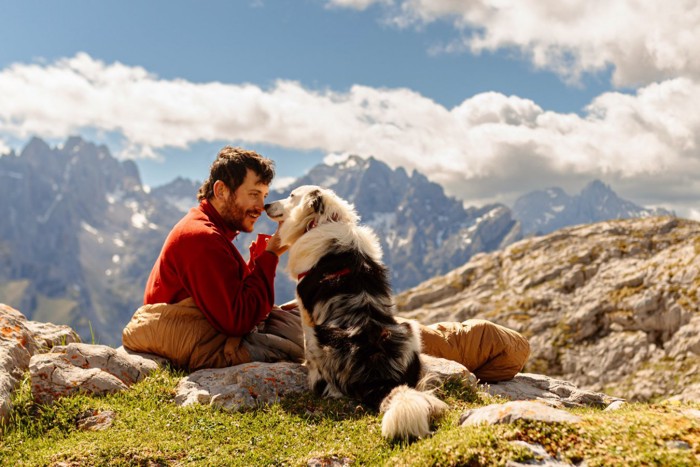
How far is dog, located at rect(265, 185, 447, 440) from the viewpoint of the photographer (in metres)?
7.98

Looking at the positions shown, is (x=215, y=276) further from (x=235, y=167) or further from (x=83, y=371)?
(x=83, y=371)

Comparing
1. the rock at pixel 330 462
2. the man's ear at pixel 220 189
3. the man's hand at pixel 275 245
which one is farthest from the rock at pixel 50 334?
the rock at pixel 330 462

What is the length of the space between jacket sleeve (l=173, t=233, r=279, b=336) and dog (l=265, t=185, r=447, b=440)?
668mm

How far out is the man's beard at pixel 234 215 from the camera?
10250mm

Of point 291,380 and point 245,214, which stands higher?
point 245,214

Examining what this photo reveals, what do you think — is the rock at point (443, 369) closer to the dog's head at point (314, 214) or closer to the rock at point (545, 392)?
the rock at point (545, 392)

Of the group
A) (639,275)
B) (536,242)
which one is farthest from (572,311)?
(536,242)

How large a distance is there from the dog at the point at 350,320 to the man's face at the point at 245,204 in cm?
101

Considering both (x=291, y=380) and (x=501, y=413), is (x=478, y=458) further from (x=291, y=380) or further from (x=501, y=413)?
(x=291, y=380)

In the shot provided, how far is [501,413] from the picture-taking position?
19.6ft

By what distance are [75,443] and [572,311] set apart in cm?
8606

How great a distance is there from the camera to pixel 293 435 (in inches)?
297

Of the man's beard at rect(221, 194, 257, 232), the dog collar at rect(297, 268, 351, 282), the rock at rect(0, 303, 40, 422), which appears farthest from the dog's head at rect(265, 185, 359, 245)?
the rock at rect(0, 303, 40, 422)

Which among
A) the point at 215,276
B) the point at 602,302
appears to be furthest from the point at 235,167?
the point at 602,302
